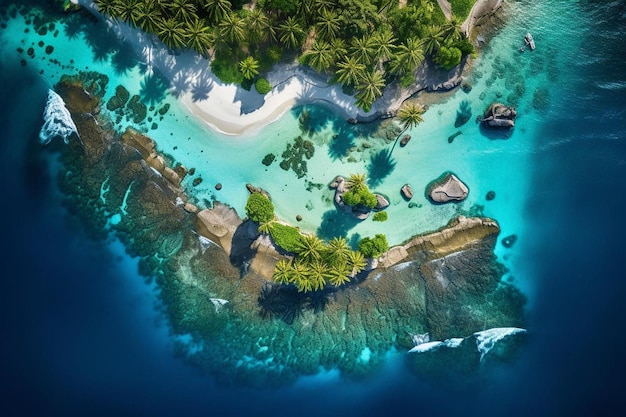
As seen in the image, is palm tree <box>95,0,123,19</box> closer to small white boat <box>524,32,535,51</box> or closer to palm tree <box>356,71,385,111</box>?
palm tree <box>356,71,385,111</box>

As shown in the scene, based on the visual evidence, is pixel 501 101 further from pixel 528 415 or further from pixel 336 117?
pixel 528 415

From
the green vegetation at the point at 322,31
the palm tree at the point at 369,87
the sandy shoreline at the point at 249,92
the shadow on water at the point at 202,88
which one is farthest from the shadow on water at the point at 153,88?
the palm tree at the point at 369,87

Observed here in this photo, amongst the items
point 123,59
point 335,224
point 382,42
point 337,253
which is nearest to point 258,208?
point 335,224

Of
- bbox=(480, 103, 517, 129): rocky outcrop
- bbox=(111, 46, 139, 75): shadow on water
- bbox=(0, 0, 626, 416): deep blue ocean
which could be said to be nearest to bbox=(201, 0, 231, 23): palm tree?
bbox=(111, 46, 139, 75): shadow on water

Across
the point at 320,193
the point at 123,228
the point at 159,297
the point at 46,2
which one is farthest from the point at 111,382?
the point at 46,2

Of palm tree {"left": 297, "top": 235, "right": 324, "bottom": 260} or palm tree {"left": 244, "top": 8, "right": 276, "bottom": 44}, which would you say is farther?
palm tree {"left": 297, "top": 235, "right": 324, "bottom": 260}

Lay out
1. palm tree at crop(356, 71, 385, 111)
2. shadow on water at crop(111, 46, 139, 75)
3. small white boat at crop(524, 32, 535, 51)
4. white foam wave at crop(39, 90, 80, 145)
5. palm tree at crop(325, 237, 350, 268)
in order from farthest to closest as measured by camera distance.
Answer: small white boat at crop(524, 32, 535, 51) < shadow on water at crop(111, 46, 139, 75) < white foam wave at crop(39, 90, 80, 145) < palm tree at crop(325, 237, 350, 268) < palm tree at crop(356, 71, 385, 111)

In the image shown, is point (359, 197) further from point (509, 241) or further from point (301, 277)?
point (509, 241)
